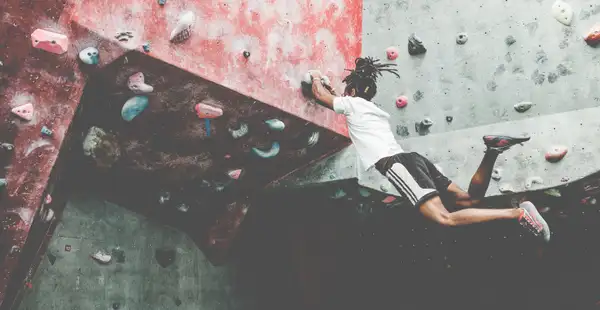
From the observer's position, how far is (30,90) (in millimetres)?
2977

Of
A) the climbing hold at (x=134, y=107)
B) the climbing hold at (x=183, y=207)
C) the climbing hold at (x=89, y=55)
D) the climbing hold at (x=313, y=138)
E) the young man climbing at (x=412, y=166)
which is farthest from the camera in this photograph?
the climbing hold at (x=183, y=207)

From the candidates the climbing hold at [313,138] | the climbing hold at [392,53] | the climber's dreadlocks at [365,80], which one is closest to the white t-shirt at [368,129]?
the climber's dreadlocks at [365,80]

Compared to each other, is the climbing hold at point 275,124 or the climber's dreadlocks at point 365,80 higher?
the climber's dreadlocks at point 365,80

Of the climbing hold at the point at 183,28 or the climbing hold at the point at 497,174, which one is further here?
the climbing hold at the point at 497,174

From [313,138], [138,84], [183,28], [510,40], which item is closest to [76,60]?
[138,84]

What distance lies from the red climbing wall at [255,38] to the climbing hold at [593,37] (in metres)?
1.51

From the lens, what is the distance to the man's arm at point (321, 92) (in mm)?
3636

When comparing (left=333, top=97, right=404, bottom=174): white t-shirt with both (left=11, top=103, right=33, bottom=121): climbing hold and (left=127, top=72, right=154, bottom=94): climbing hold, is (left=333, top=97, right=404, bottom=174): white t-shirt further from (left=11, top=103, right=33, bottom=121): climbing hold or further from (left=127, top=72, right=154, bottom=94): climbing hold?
(left=11, top=103, right=33, bottom=121): climbing hold

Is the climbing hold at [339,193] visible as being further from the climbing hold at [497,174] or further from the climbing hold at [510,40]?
the climbing hold at [510,40]

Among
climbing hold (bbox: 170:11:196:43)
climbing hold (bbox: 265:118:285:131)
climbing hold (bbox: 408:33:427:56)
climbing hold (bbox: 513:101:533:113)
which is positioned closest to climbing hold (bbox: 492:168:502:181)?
climbing hold (bbox: 513:101:533:113)

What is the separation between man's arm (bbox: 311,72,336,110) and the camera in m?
3.64

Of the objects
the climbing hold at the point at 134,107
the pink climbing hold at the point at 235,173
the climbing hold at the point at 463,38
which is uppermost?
the climbing hold at the point at 463,38

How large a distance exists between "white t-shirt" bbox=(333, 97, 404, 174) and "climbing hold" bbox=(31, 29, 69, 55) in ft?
4.97

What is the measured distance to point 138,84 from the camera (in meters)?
3.27
